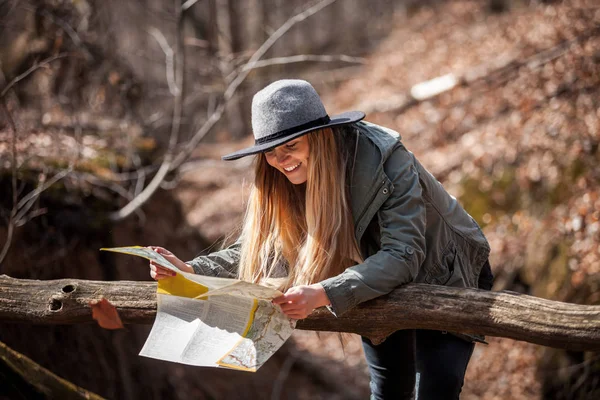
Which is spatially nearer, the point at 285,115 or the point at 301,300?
the point at 301,300

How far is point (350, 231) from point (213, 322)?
0.63 metres

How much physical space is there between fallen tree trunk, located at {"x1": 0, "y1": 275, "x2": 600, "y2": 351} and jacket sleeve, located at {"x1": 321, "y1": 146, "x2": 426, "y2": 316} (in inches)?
4.5

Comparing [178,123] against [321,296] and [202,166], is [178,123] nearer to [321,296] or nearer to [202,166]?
[202,166]

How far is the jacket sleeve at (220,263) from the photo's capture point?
2.33m

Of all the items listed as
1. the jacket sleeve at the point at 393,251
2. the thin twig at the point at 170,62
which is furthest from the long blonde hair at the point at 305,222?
the thin twig at the point at 170,62

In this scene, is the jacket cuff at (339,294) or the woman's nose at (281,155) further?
the woman's nose at (281,155)

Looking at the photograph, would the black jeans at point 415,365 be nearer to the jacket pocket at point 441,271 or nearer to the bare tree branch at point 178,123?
the jacket pocket at point 441,271

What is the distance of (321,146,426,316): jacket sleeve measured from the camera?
6.42 feet

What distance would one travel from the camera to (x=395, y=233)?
202 cm

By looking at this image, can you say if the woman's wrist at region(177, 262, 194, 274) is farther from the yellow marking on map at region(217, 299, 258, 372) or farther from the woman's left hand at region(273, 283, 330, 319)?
the woman's left hand at region(273, 283, 330, 319)

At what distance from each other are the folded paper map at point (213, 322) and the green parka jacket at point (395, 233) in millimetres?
190

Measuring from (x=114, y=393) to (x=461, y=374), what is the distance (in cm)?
309

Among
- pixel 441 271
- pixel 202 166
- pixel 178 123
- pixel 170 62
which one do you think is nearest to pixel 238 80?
pixel 178 123

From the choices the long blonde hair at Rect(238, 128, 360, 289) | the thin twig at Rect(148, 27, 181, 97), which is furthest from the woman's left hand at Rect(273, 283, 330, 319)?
the thin twig at Rect(148, 27, 181, 97)
